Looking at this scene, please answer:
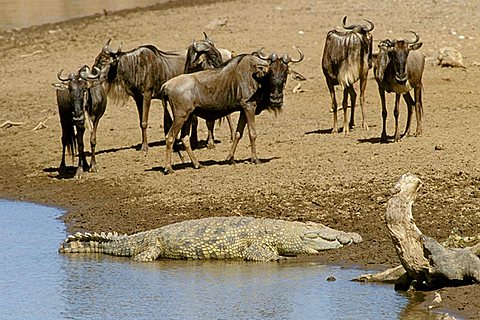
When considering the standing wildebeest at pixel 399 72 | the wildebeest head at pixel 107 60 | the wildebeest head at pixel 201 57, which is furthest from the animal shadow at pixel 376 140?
the wildebeest head at pixel 107 60

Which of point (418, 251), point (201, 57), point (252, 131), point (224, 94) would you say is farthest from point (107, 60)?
point (418, 251)

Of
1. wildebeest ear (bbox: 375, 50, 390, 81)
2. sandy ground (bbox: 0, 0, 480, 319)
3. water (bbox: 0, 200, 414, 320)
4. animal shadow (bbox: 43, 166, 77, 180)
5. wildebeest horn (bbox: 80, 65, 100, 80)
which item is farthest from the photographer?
animal shadow (bbox: 43, 166, 77, 180)

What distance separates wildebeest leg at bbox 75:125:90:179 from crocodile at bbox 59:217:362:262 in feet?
14.2

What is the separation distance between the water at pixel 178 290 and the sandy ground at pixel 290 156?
2.14 ft

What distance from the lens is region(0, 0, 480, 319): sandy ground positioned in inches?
497

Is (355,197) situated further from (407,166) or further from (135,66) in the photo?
(135,66)

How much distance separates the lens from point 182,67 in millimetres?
17719

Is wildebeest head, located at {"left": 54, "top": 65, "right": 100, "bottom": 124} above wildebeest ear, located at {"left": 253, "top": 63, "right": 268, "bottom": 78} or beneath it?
beneath

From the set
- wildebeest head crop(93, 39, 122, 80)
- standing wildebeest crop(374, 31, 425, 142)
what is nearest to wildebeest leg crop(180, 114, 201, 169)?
wildebeest head crop(93, 39, 122, 80)

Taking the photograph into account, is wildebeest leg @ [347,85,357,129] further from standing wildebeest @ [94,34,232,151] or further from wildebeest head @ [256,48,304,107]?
wildebeest head @ [256,48,304,107]

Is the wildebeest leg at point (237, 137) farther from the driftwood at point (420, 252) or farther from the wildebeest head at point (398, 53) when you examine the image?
the driftwood at point (420, 252)

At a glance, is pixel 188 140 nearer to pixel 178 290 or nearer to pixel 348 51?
pixel 348 51

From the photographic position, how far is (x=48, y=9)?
37.1 meters

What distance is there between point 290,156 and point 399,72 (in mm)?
1785
